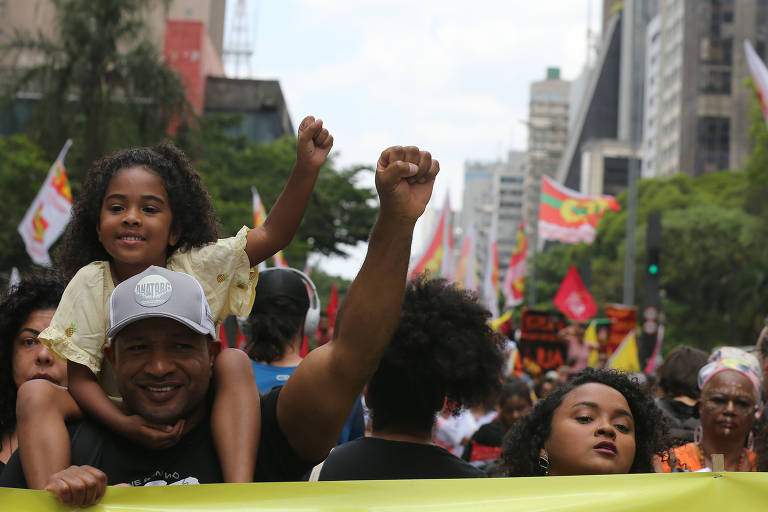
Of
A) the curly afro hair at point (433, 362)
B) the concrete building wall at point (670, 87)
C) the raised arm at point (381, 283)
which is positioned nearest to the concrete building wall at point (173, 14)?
the concrete building wall at point (670, 87)

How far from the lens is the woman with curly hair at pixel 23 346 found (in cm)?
377

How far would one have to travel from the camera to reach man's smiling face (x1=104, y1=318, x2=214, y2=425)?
2619mm

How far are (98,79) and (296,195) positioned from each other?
21.6 metres

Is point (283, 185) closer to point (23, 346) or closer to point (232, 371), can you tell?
point (23, 346)

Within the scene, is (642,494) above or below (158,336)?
below

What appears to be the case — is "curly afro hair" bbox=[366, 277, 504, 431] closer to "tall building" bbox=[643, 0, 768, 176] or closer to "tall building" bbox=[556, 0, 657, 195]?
"tall building" bbox=[643, 0, 768, 176]

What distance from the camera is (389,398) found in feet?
11.5

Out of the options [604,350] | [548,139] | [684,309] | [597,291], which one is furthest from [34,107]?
[548,139]

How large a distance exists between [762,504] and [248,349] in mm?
2700

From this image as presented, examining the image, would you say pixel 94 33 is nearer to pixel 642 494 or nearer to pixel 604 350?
pixel 604 350

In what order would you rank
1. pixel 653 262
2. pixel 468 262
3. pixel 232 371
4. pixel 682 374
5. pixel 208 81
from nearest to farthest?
1. pixel 232 371
2. pixel 682 374
3. pixel 653 262
4. pixel 468 262
5. pixel 208 81

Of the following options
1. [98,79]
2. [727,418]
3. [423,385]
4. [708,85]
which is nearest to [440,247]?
[98,79]

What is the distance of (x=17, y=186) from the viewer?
2752 centimetres

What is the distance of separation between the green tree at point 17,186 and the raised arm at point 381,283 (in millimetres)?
24793
